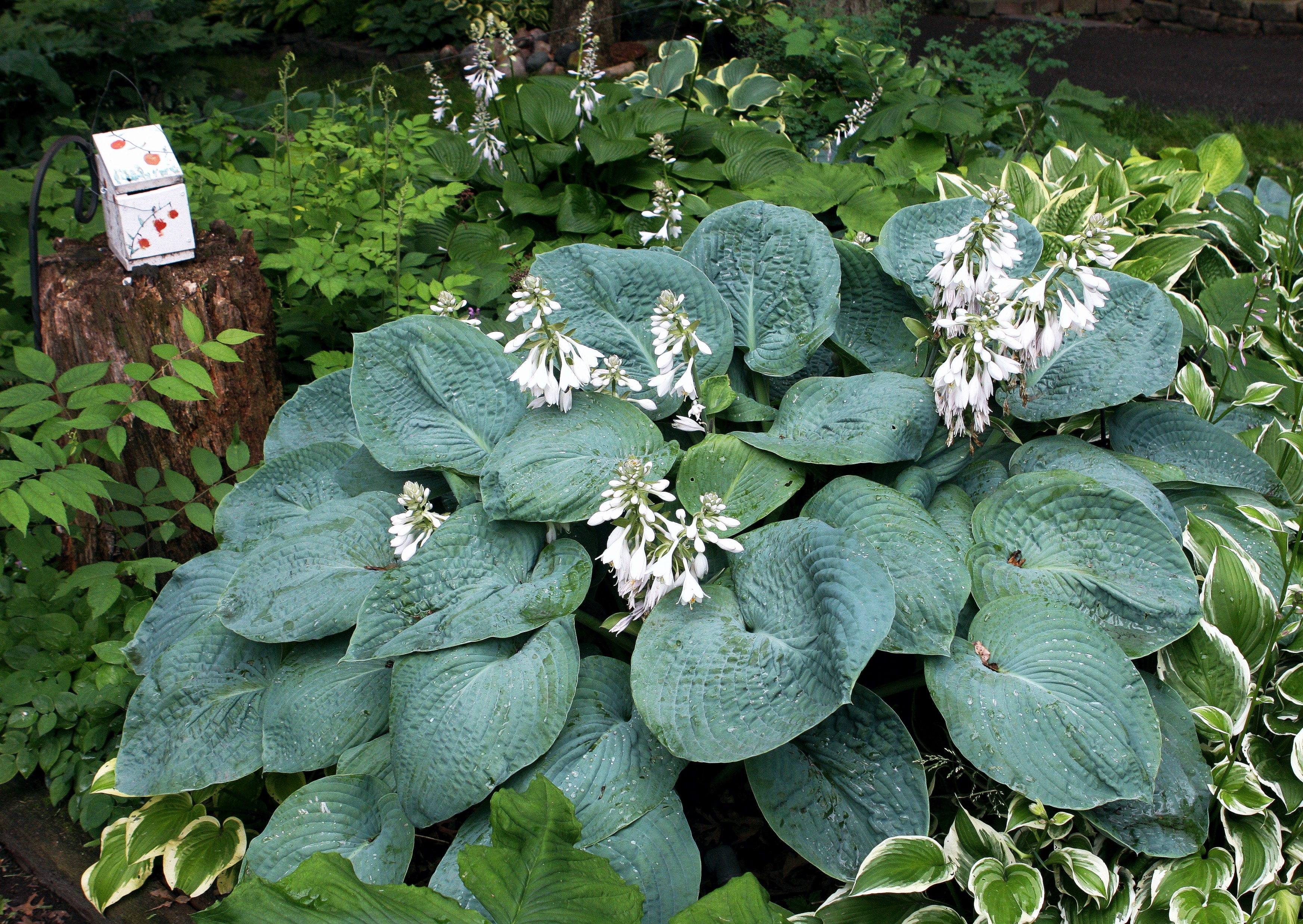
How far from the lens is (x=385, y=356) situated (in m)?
2.52

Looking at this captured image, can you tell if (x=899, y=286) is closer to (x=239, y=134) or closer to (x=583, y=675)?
(x=583, y=675)

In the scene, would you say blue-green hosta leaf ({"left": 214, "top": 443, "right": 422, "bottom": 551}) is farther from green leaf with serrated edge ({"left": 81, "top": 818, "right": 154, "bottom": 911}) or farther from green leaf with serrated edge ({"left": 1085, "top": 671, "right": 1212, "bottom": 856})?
green leaf with serrated edge ({"left": 1085, "top": 671, "right": 1212, "bottom": 856})

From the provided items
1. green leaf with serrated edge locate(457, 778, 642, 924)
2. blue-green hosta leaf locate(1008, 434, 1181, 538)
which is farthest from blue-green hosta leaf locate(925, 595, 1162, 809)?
green leaf with serrated edge locate(457, 778, 642, 924)

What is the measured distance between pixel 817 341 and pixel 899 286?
0.38 meters

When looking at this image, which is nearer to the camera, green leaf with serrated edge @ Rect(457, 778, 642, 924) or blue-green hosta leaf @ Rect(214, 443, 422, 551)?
green leaf with serrated edge @ Rect(457, 778, 642, 924)

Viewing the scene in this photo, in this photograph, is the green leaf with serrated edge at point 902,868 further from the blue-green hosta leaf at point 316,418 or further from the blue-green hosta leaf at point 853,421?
the blue-green hosta leaf at point 316,418

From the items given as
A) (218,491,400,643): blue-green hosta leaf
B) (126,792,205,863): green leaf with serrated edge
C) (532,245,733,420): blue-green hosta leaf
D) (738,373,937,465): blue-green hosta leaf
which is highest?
(532,245,733,420): blue-green hosta leaf

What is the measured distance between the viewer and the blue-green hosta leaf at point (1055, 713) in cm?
181

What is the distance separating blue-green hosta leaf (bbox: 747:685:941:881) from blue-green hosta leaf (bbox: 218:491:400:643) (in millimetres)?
1010

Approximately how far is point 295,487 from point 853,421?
1.52 metres

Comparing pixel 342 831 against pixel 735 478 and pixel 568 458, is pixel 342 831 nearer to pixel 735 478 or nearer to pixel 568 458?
pixel 568 458

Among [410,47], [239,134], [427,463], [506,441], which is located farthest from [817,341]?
[410,47]

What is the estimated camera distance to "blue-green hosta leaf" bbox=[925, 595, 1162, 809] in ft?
5.94

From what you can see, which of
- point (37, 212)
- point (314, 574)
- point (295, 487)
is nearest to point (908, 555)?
point (314, 574)
